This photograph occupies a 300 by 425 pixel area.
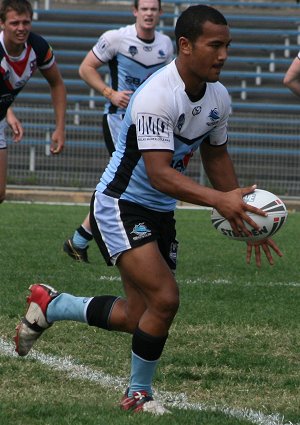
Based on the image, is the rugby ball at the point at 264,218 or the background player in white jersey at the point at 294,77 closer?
the rugby ball at the point at 264,218

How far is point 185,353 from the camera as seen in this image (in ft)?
19.7

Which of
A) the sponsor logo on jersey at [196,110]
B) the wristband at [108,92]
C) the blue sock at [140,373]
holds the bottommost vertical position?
the blue sock at [140,373]

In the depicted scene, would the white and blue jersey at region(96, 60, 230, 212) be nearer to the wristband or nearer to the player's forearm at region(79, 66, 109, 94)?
the wristband

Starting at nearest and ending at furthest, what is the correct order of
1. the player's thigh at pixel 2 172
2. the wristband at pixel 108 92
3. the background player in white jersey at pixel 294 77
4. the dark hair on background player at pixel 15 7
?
the dark hair on background player at pixel 15 7, the player's thigh at pixel 2 172, the background player in white jersey at pixel 294 77, the wristband at pixel 108 92

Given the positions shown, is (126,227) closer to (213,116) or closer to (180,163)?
(180,163)

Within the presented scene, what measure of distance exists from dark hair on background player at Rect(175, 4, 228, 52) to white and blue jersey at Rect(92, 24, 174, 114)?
17.2ft

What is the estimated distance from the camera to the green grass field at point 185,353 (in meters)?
4.70

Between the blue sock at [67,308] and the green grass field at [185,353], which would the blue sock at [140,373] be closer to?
the green grass field at [185,353]

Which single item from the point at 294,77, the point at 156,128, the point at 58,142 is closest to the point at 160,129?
the point at 156,128

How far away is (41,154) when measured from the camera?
20.0 meters

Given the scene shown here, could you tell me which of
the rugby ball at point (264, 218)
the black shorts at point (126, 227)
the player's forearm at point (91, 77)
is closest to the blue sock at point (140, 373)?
the black shorts at point (126, 227)

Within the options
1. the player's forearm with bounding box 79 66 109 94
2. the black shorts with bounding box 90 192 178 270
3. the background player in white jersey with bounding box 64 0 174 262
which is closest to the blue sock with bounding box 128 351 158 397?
the black shorts with bounding box 90 192 178 270

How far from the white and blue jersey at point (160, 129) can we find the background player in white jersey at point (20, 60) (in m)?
3.35

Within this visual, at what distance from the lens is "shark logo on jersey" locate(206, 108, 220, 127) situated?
16.5ft
